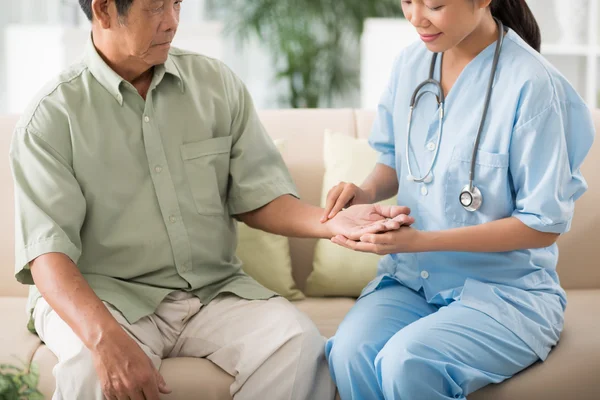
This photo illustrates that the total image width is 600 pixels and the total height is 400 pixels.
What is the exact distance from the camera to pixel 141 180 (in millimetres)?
1830

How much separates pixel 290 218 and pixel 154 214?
1.05 ft

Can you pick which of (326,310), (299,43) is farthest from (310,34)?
(326,310)

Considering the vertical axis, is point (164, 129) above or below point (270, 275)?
above

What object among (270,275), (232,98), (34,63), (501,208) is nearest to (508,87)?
(501,208)

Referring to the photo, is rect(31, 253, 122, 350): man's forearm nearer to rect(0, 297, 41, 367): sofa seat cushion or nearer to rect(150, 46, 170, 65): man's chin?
rect(0, 297, 41, 367): sofa seat cushion

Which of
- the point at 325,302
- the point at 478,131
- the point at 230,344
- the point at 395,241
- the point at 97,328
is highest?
the point at 478,131

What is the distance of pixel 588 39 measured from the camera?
13.1 feet

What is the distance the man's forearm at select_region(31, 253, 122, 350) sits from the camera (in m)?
1.58

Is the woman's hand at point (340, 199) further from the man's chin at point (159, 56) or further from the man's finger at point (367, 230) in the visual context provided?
the man's chin at point (159, 56)

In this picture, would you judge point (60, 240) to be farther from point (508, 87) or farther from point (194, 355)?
point (508, 87)

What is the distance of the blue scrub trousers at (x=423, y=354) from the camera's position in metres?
1.54

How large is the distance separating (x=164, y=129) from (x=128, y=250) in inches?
11.4

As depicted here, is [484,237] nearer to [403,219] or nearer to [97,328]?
[403,219]

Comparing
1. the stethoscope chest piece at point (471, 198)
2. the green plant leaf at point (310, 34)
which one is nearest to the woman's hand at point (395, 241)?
the stethoscope chest piece at point (471, 198)
